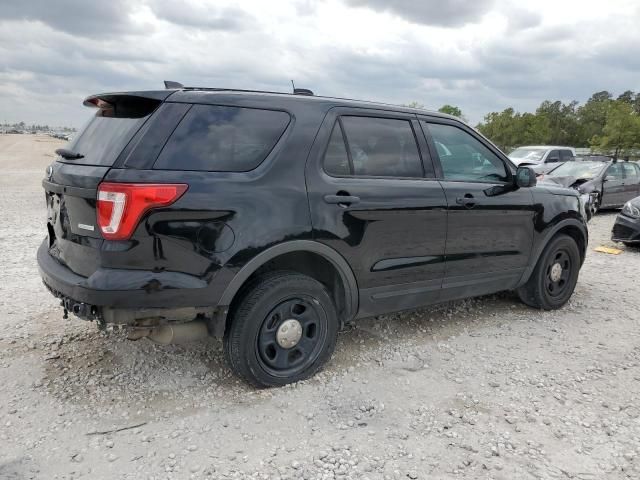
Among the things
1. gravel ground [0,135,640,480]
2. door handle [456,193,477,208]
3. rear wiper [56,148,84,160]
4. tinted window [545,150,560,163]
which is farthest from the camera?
tinted window [545,150,560,163]

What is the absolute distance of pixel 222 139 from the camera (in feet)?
10.4

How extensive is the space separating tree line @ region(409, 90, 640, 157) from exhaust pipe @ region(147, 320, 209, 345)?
97.5 ft

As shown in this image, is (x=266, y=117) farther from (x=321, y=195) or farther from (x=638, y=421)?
(x=638, y=421)

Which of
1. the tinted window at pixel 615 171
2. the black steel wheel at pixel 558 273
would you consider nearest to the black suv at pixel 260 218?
the black steel wheel at pixel 558 273

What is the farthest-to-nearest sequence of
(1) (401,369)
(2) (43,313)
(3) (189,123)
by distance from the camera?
(2) (43,313) → (1) (401,369) → (3) (189,123)

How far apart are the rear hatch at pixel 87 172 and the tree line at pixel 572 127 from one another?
29.5 m

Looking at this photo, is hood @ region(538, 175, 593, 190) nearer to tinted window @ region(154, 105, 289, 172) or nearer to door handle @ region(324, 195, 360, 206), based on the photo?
door handle @ region(324, 195, 360, 206)

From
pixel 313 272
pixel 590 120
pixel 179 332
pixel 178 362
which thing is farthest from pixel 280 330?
pixel 590 120

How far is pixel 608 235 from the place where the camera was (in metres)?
10.1

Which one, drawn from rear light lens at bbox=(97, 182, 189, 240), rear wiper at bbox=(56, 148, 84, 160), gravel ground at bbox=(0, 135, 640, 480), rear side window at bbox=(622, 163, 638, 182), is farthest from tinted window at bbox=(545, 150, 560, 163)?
rear light lens at bbox=(97, 182, 189, 240)

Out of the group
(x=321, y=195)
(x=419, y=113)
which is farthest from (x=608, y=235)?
(x=321, y=195)

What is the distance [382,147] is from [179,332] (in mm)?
1896

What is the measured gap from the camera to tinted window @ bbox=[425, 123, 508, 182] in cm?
421

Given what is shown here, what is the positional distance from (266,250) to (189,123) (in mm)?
862
